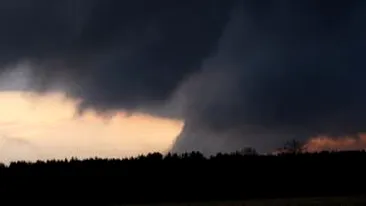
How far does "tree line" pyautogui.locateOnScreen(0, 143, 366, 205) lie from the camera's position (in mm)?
97688

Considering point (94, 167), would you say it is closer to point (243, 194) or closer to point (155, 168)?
point (155, 168)

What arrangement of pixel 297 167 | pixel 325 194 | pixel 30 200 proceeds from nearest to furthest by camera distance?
1. pixel 30 200
2. pixel 325 194
3. pixel 297 167

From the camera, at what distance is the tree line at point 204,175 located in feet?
320

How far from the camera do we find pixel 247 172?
4080 inches

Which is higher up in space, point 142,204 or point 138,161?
point 138,161

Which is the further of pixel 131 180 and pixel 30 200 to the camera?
pixel 131 180

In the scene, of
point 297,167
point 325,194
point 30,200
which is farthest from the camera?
point 297,167

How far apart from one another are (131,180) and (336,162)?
27.0 metres

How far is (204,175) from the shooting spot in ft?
341

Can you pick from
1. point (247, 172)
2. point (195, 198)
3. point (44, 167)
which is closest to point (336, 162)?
point (247, 172)

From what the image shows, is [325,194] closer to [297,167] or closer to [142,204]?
[297,167]

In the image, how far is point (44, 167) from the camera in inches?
3930

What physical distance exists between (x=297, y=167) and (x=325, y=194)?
24.5 ft

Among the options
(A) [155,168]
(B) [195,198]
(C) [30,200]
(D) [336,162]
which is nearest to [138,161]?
(A) [155,168]
